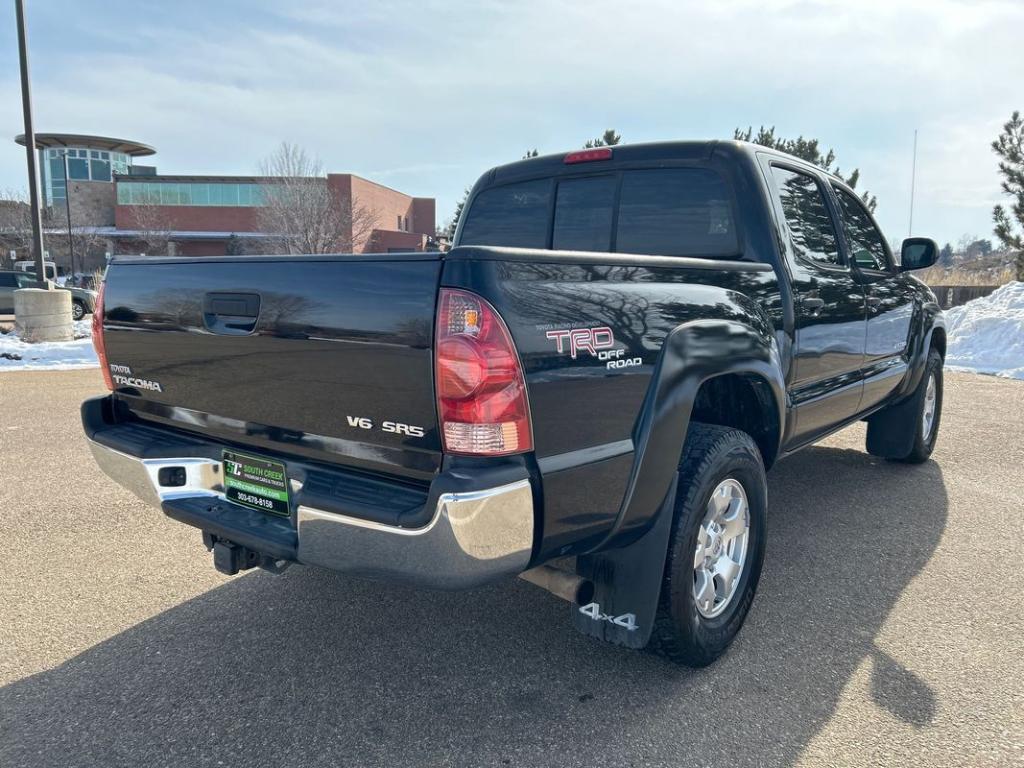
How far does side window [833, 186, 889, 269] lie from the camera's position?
14.4 ft

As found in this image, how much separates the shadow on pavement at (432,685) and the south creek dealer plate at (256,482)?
701mm

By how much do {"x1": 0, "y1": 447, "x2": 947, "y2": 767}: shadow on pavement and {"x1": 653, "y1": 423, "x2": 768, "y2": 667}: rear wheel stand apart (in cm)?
17

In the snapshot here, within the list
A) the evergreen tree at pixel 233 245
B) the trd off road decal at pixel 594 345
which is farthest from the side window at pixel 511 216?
the evergreen tree at pixel 233 245

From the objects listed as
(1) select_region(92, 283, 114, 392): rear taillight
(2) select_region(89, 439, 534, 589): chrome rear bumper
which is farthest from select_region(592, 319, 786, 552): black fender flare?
(1) select_region(92, 283, 114, 392): rear taillight

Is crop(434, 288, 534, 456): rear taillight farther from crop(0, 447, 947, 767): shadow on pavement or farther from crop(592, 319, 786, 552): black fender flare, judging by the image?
crop(0, 447, 947, 767): shadow on pavement

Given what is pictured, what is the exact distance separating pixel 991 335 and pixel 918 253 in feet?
33.1

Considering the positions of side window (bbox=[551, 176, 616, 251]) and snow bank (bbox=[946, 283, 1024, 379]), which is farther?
snow bank (bbox=[946, 283, 1024, 379])

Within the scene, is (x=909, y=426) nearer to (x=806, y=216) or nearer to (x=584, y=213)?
(x=806, y=216)

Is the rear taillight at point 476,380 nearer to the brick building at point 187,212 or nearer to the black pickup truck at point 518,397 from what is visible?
the black pickup truck at point 518,397

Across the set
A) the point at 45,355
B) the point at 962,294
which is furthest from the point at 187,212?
the point at 962,294

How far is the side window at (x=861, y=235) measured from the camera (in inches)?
173

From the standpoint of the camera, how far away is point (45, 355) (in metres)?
12.2

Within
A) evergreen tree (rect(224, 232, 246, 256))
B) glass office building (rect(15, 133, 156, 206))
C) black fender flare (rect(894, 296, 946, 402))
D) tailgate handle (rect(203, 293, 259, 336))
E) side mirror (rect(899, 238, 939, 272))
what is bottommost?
black fender flare (rect(894, 296, 946, 402))

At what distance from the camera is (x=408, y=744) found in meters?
2.38
